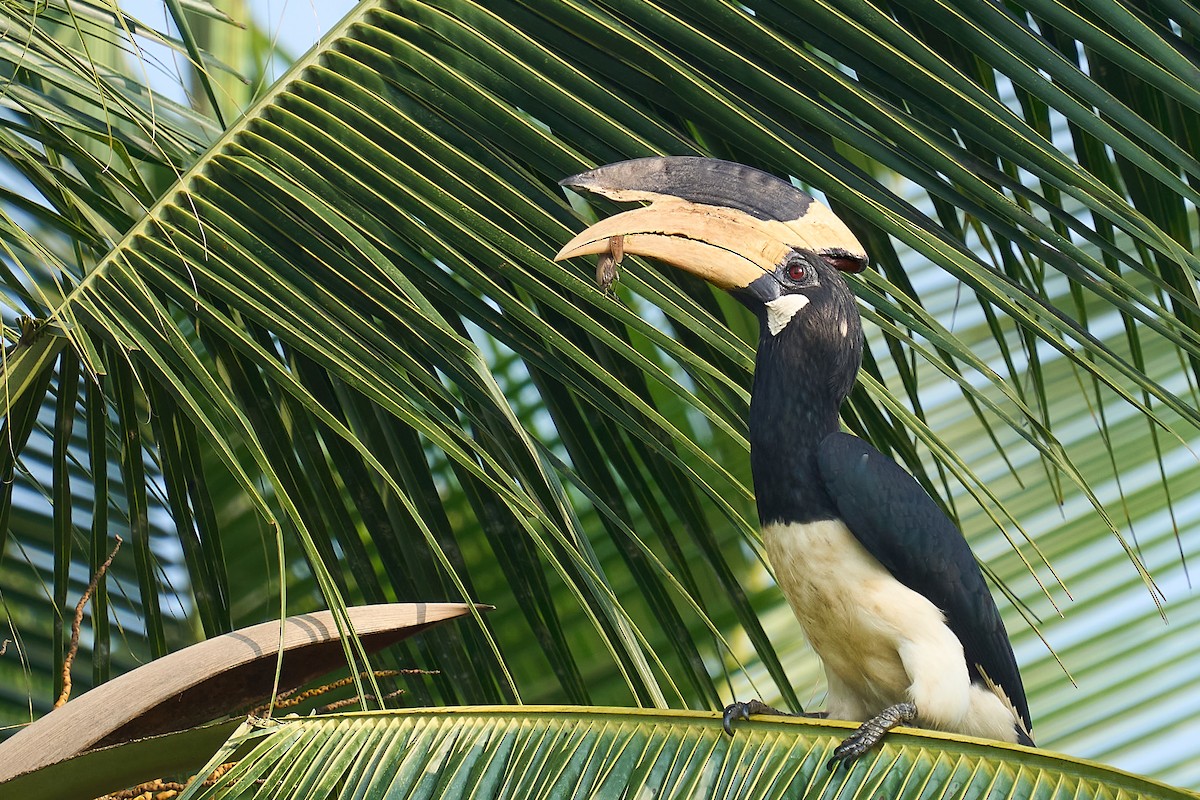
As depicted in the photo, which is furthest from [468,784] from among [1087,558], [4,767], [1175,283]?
[1087,558]

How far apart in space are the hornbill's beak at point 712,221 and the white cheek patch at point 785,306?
30mm

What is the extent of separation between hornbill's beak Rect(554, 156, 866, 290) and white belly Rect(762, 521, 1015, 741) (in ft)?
0.85

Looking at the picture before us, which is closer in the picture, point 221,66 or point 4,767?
point 4,767

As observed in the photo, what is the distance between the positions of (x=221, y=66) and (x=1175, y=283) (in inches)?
46.9

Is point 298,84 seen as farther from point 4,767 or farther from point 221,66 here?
point 4,767

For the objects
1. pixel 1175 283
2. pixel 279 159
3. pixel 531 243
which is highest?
pixel 279 159

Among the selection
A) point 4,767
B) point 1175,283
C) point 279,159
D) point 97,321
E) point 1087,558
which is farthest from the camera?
point 1087,558

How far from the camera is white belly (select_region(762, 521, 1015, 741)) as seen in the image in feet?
3.75

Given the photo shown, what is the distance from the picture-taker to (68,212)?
4.67ft

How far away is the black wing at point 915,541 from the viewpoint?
117 cm

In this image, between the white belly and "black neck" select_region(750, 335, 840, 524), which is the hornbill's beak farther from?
the white belly

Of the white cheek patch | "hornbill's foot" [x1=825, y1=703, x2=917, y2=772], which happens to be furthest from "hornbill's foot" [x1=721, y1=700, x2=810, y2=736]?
the white cheek patch

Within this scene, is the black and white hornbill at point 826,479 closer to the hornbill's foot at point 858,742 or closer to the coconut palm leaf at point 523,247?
the coconut palm leaf at point 523,247

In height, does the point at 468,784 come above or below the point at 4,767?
below
